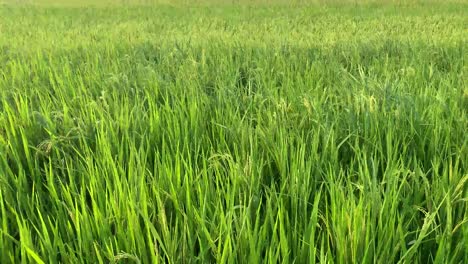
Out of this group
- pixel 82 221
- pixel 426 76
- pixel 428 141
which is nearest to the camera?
pixel 82 221

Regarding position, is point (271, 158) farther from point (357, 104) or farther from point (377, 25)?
point (377, 25)

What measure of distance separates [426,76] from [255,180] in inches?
65.4

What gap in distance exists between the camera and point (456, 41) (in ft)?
11.2

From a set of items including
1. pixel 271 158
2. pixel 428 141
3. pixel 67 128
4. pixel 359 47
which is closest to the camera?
pixel 271 158

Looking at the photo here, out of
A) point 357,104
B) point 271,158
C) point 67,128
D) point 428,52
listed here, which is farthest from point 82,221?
point 428,52

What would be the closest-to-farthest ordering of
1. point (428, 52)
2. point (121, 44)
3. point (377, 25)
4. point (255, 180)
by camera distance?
point (255, 180) → point (428, 52) → point (121, 44) → point (377, 25)

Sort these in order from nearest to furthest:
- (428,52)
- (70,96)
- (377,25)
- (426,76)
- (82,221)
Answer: (82,221), (70,96), (426,76), (428,52), (377,25)

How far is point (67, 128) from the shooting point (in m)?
1.40

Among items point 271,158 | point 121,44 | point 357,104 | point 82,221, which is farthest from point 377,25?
point 82,221

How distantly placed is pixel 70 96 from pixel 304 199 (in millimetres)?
1533

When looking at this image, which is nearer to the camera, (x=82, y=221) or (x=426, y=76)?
(x=82, y=221)

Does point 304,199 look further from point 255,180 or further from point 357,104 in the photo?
point 357,104

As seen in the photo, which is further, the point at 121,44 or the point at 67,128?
the point at 121,44

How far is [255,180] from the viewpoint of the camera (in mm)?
995
